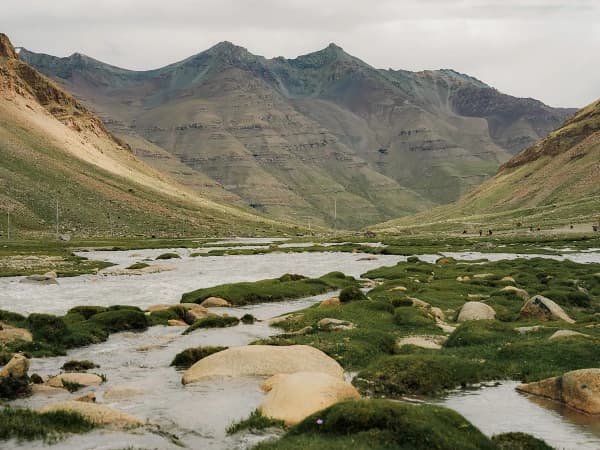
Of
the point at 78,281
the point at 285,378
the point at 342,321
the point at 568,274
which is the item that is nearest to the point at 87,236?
the point at 78,281

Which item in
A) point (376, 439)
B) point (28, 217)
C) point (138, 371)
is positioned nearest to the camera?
point (376, 439)

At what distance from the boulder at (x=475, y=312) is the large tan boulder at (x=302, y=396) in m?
23.3

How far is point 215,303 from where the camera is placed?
5609 centimetres

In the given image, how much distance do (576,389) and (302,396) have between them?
1017cm

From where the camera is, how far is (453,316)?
1802 inches

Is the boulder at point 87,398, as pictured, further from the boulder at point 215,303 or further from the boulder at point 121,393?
the boulder at point 215,303

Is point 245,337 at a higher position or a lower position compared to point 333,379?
lower

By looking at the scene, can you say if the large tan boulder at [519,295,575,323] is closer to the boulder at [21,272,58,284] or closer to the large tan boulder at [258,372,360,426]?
the large tan boulder at [258,372,360,426]

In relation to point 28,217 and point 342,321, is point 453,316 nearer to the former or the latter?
point 342,321

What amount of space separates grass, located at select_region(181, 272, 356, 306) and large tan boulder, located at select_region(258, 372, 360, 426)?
35.4 meters

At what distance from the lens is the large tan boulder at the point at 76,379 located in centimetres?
2633

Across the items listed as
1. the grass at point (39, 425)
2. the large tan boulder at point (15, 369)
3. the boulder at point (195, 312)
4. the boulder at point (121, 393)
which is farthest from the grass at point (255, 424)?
the boulder at point (195, 312)

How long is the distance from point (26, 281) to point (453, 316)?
51.4 meters

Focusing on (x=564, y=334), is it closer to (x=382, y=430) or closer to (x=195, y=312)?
(x=382, y=430)
